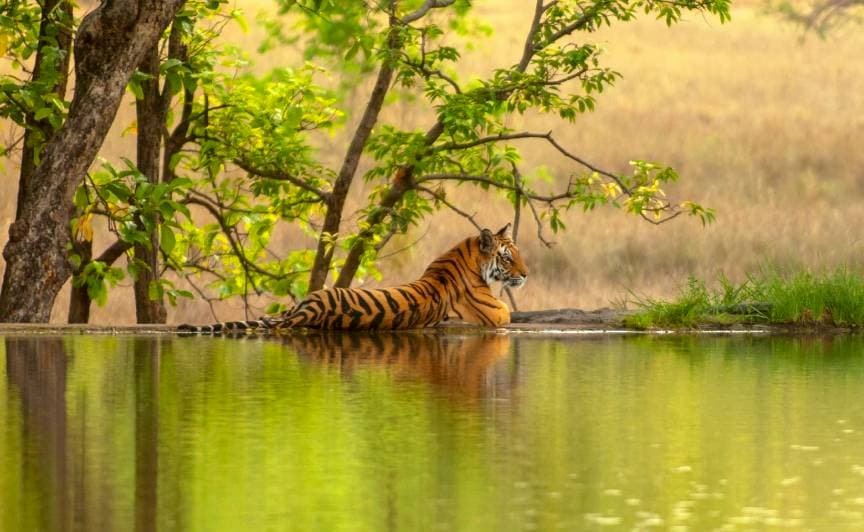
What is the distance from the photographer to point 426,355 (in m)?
12.3

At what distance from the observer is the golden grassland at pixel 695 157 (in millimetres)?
22562

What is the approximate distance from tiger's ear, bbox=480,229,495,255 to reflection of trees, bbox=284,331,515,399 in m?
0.73

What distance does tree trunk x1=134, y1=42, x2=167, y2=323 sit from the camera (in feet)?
56.8

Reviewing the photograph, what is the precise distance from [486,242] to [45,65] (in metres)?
3.80

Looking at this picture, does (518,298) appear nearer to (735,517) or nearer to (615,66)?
(615,66)

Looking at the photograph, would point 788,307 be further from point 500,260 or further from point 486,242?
point 486,242

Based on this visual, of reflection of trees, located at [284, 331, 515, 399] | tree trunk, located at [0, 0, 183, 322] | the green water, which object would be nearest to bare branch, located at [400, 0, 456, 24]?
tree trunk, located at [0, 0, 183, 322]

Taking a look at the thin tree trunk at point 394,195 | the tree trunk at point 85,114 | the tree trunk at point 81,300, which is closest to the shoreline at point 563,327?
the tree trunk at point 85,114

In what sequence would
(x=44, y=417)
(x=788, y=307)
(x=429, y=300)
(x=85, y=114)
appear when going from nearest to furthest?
(x=44, y=417) < (x=85, y=114) < (x=429, y=300) < (x=788, y=307)

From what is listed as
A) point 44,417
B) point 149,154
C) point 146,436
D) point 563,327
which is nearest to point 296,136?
point 149,154

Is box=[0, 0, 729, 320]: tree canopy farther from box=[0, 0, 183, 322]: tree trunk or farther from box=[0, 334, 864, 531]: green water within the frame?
box=[0, 334, 864, 531]: green water

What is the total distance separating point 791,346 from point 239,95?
21.5 feet

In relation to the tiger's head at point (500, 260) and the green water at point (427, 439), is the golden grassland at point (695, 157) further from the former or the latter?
the green water at point (427, 439)

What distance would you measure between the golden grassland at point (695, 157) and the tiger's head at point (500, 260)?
2.55 metres
